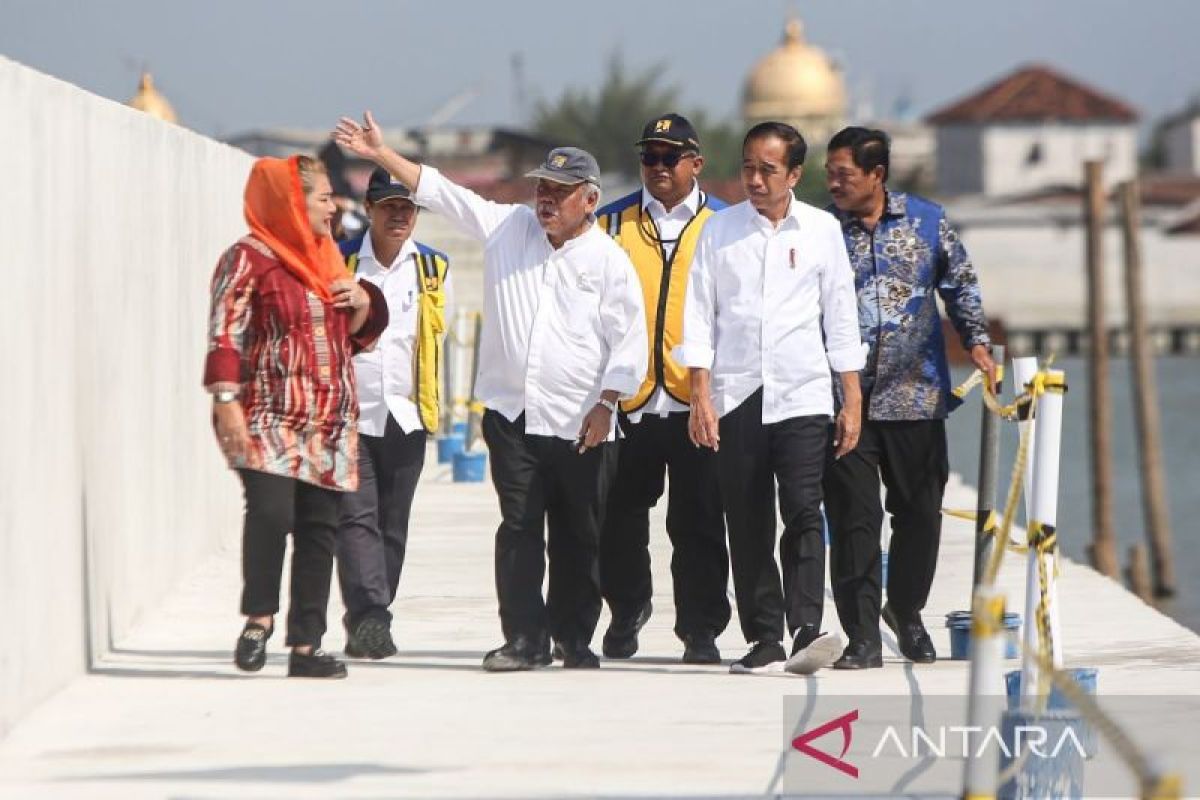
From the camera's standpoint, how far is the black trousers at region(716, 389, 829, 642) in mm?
8906

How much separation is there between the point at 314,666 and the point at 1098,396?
2978cm

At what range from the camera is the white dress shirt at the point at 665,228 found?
9266 mm

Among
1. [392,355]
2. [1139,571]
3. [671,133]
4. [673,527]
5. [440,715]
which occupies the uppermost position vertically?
[671,133]

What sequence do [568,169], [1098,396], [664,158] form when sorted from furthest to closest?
[1098,396] → [664,158] → [568,169]

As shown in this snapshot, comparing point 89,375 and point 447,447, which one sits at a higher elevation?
point 89,375

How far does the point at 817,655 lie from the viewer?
8680 mm

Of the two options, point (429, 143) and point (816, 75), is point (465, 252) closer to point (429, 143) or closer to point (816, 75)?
point (429, 143)

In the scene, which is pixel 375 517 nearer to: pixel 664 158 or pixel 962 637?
pixel 664 158

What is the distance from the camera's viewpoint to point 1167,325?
102 meters

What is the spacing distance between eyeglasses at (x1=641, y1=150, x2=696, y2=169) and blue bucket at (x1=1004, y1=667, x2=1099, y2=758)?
2.43 meters

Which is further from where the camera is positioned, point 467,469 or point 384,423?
point 467,469

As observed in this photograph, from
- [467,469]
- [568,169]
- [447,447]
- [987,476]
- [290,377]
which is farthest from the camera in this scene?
[447,447]

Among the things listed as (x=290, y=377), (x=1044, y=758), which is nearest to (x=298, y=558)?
(x=290, y=377)

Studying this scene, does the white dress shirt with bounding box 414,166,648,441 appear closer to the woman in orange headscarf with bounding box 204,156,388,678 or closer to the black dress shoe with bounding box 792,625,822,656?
the woman in orange headscarf with bounding box 204,156,388,678
